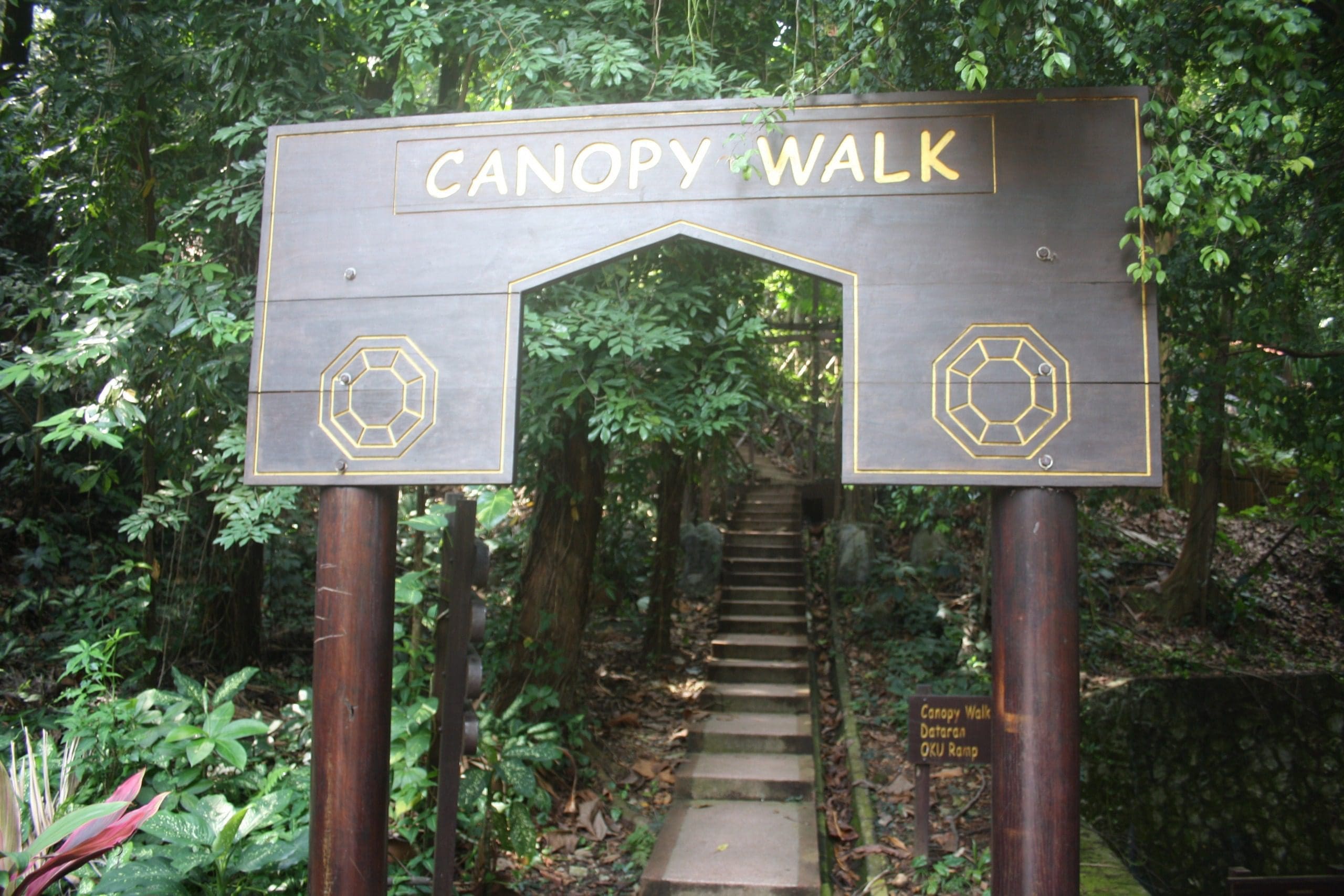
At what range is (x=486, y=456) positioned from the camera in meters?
3.38

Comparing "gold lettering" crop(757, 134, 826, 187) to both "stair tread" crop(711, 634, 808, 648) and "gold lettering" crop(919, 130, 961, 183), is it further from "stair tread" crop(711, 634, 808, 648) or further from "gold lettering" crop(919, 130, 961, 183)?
"stair tread" crop(711, 634, 808, 648)

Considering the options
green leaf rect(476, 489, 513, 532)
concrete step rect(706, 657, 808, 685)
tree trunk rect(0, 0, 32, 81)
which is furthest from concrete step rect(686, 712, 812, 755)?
tree trunk rect(0, 0, 32, 81)

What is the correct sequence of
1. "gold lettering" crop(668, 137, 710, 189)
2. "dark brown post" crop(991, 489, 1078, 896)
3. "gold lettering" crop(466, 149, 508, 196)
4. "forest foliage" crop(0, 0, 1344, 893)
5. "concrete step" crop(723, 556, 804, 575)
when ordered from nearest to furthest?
"dark brown post" crop(991, 489, 1078, 896) < "gold lettering" crop(668, 137, 710, 189) < "gold lettering" crop(466, 149, 508, 196) < "forest foliage" crop(0, 0, 1344, 893) < "concrete step" crop(723, 556, 804, 575)

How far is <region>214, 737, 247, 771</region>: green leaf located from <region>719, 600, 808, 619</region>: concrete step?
708 centimetres

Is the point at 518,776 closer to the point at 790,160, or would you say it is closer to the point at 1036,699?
the point at 1036,699

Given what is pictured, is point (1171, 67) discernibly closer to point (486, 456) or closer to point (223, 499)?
point (486, 456)

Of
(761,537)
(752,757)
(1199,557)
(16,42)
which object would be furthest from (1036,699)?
(761,537)

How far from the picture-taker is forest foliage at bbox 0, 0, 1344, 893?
3830mm

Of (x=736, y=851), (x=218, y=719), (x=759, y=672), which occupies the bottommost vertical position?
(x=736, y=851)

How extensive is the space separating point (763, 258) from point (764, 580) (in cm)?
879

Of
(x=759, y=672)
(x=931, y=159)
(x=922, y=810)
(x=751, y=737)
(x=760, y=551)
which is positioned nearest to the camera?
(x=931, y=159)

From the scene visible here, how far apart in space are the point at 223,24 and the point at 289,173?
6.93 feet

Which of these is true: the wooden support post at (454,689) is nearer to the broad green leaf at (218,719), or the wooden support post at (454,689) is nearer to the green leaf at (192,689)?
the broad green leaf at (218,719)

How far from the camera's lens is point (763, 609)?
1097cm
